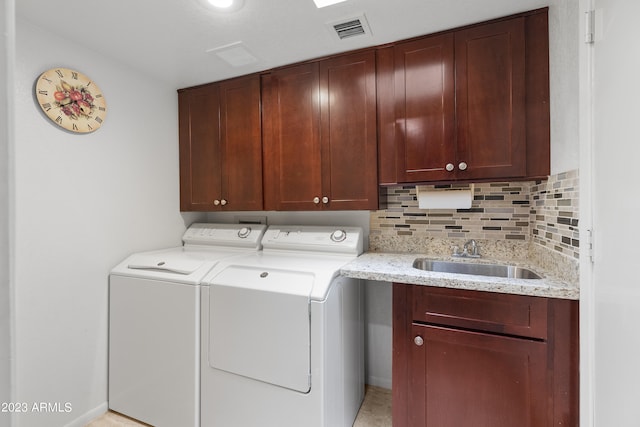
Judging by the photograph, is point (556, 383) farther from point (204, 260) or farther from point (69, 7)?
point (69, 7)

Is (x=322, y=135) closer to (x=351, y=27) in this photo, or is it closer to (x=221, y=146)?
(x=351, y=27)

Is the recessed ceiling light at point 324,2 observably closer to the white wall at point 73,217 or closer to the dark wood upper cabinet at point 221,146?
the dark wood upper cabinet at point 221,146

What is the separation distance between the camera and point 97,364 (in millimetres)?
1735

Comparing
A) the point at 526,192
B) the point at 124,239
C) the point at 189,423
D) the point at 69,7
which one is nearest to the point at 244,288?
the point at 189,423

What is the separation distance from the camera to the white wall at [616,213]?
73 cm

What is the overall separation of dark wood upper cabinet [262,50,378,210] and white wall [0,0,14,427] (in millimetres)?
1595

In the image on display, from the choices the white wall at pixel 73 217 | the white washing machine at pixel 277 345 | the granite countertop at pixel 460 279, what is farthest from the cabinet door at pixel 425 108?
the white wall at pixel 73 217

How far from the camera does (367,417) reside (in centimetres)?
172

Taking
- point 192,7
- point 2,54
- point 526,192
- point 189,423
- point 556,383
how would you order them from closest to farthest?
1. point 2,54
2. point 556,383
3. point 192,7
4. point 189,423
5. point 526,192

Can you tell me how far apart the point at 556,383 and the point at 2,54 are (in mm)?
1744

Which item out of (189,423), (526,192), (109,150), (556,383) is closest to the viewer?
(556,383)

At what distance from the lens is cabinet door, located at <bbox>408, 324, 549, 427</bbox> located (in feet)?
3.73

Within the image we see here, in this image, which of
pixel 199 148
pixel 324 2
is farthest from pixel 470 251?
pixel 199 148

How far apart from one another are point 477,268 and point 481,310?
522 mm
